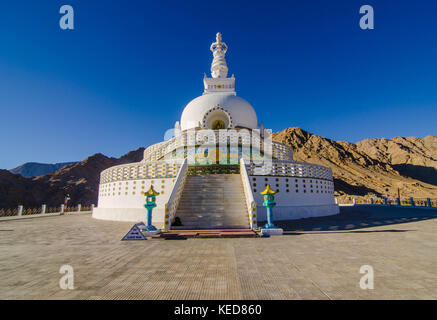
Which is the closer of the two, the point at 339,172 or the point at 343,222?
Answer: the point at 343,222

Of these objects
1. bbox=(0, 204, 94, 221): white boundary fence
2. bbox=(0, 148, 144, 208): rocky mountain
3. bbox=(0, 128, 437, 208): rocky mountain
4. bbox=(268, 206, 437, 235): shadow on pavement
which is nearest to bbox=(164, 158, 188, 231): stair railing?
bbox=(268, 206, 437, 235): shadow on pavement

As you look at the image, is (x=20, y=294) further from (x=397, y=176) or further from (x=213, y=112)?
(x=397, y=176)

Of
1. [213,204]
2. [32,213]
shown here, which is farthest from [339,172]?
[32,213]

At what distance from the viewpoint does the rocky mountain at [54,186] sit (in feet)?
193

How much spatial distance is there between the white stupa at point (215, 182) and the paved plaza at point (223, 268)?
3163mm

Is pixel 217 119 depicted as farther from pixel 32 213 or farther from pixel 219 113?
pixel 32 213

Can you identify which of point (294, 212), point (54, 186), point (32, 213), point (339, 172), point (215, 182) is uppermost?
point (339, 172)

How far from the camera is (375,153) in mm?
117000

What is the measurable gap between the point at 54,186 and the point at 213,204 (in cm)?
7646

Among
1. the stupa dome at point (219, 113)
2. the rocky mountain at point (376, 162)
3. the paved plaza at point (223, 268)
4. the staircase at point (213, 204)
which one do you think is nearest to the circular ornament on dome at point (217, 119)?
the stupa dome at point (219, 113)

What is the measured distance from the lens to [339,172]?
85.3 meters
